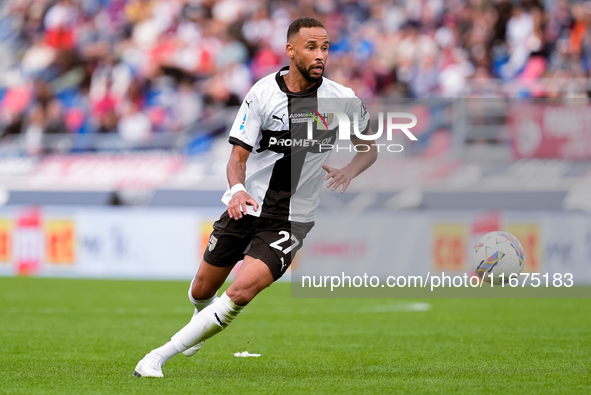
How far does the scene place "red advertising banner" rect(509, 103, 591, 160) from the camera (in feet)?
46.5

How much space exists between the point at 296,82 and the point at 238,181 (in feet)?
2.78

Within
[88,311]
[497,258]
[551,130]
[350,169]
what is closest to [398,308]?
[88,311]

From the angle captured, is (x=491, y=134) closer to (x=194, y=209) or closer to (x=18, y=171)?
(x=194, y=209)

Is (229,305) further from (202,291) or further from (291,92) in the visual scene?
(291,92)

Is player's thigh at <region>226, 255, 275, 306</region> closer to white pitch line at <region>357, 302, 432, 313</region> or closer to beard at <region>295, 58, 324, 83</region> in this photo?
beard at <region>295, 58, 324, 83</region>

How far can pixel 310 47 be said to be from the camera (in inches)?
241

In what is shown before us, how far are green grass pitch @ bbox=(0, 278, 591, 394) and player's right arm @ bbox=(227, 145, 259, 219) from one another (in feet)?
3.72

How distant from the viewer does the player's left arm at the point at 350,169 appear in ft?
20.0

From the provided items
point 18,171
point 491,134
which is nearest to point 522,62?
point 491,134

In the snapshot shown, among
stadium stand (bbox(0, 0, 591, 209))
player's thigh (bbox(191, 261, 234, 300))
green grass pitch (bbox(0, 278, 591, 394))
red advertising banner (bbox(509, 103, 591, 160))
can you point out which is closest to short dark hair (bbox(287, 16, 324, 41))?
player's thigh (bbox(191, 261, 234, 300))

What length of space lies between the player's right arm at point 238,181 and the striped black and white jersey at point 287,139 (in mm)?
64

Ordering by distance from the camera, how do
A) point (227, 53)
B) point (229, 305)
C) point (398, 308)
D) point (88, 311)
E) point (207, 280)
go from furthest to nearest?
point (227, 53), point (398, 308), point (88, 311), point (207, 280), point (229, 305)

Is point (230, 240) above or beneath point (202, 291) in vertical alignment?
above

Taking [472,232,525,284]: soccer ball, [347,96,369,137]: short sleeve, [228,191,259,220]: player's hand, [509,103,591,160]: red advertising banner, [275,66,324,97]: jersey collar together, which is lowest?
[472,232,525,284]: soccer ball
